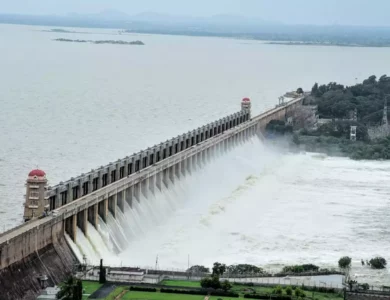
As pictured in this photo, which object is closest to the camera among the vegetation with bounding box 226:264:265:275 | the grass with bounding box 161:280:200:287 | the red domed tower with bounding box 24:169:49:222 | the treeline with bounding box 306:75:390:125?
the grass with bounding box 161:280:200:287

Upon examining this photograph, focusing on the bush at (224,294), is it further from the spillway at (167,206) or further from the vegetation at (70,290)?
the spillway at (167,206)

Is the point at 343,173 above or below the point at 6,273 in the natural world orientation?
below

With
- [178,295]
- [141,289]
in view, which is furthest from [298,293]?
[141,289]

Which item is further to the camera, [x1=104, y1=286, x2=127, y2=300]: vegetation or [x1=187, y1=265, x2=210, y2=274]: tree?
[x1=187, y1=265, x2=210, y2=274]: tree

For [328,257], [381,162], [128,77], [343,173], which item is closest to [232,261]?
[328,257]

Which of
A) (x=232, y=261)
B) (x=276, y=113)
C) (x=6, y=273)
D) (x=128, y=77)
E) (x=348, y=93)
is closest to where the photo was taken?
(x=6, y=273)

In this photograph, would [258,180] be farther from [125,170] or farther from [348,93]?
[348,93]

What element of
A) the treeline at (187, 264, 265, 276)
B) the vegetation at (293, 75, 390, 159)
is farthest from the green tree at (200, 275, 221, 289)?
the vegetation at (293, 75, 390, 159)

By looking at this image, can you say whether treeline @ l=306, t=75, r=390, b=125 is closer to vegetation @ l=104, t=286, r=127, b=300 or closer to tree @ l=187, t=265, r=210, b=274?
tree @ l=187, t=265, r=210, b=274
